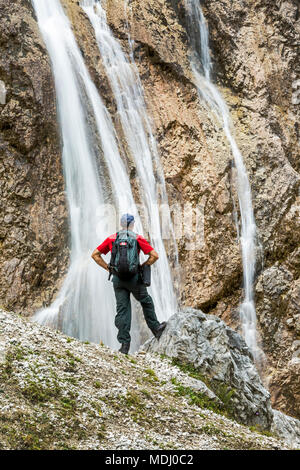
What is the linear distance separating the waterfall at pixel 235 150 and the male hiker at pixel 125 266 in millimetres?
8336

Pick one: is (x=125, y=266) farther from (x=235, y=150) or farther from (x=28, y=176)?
(x=235, y=150)

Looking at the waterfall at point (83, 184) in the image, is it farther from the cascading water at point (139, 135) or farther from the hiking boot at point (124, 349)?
the hiking boot at point (124, 349)

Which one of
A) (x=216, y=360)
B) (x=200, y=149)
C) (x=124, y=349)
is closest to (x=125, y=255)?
(x=124, y=349)

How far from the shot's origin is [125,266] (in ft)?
24.4

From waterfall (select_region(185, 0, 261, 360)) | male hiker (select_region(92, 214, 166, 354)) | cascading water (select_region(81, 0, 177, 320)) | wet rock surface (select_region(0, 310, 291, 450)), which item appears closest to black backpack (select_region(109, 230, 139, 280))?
male hiker (select_region(92, 214, 166, 354))

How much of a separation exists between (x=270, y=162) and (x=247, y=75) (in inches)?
139

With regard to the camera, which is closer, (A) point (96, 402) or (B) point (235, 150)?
(A) point (96, 402)

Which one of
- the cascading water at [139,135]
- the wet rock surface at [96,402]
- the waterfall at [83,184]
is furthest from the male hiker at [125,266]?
the cascading water at [139,135]

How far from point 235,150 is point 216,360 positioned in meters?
10.1

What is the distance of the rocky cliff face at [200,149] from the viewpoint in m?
12.7

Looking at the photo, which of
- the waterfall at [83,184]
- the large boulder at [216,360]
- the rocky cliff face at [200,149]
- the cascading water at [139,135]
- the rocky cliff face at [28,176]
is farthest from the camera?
the cascading water at [139,135]
